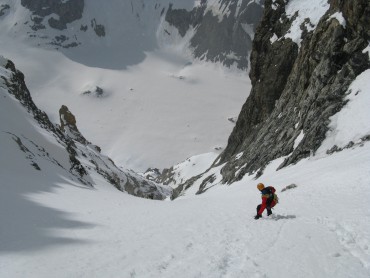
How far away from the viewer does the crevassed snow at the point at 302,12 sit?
53.7m

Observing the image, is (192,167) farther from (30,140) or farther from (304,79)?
(30,140)

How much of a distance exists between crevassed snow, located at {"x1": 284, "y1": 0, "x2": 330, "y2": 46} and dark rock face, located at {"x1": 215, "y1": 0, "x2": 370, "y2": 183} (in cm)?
96

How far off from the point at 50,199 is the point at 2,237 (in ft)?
36.3

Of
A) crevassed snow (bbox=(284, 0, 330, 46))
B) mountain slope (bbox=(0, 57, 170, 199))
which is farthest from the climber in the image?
crevassed snow (bbox=(284, 0, 330, 46))

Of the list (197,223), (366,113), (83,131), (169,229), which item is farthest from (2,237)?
(83,131)

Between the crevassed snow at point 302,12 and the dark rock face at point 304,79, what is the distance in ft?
3.15

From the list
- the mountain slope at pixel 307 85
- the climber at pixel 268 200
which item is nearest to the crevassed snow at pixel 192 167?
the mountain slope at pixel 307 85

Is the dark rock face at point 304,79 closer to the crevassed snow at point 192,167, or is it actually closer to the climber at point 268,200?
the climber at point 268,200

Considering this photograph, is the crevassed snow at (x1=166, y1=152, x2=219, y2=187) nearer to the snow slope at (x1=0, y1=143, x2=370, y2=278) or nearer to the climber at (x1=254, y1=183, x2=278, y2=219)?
the snow slope at (x1=0, y1=143, x2=370, y2=278)

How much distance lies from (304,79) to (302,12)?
1453cm

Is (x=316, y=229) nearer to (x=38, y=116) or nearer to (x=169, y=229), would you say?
(x=169, y=229)

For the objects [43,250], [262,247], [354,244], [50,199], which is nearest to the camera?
[354,244]

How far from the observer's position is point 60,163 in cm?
4875

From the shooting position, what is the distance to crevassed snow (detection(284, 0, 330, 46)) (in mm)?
53747
